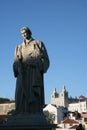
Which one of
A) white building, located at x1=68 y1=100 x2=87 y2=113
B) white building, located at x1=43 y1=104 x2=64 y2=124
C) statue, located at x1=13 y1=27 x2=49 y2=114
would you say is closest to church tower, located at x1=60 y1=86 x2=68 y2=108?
white building, located at x1=68 y1=100 x2=87 y2=113

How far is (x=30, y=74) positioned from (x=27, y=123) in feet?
4.37

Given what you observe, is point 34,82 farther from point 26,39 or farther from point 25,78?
point 26,39

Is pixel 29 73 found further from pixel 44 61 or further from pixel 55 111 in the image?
pixel 55 111

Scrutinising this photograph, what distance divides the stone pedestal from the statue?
254 mm

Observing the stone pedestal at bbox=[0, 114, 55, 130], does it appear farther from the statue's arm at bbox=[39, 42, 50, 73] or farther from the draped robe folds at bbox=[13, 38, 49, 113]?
the statue's arm at bbox=[39, 42, 50, 73]

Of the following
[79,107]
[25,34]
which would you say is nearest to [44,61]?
[25,34]

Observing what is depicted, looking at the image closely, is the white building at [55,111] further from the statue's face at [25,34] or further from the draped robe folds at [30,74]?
the draped robe folds at [30,74]

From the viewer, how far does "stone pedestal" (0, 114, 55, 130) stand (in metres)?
8.26

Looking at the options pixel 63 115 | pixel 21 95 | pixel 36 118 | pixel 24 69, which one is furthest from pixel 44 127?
pixel 63 115

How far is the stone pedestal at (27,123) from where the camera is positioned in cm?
826

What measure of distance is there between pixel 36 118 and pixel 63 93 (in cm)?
17206

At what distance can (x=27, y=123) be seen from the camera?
8469 mm

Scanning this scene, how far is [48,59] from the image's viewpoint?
31.0ft

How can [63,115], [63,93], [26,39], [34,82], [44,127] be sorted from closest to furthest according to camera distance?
[44,127] → [34,82] → [26,39] → [63,115] → [63,93]
